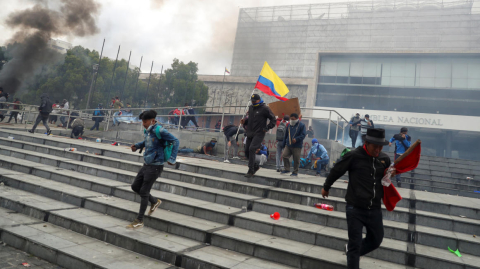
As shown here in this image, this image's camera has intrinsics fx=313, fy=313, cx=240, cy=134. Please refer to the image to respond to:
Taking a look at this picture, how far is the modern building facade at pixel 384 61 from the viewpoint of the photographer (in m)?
32.7

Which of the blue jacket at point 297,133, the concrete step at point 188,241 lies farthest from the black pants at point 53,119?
the blue jacket at point 297,133

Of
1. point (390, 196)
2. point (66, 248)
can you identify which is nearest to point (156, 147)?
point (66, 248)

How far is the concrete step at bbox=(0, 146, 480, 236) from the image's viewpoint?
15.8 feet

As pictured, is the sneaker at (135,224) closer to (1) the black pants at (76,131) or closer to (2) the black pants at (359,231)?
(2) the black pants at (359,231)

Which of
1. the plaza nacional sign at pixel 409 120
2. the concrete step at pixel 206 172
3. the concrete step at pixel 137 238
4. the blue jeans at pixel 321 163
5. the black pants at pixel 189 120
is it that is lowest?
the concrete step at pixel 137 238

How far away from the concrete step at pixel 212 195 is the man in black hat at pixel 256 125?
1.15 meters

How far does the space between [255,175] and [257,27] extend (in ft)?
168

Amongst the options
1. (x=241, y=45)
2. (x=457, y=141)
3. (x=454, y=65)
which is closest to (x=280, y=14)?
(x=241, y=45)

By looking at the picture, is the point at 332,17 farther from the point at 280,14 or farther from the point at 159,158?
the point at 159,158

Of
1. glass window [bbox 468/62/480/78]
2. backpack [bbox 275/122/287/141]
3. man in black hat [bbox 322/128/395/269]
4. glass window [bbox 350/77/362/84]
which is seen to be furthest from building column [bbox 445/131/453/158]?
man in black hat [bbox 322/128/395/269]

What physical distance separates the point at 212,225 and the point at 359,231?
2293mm

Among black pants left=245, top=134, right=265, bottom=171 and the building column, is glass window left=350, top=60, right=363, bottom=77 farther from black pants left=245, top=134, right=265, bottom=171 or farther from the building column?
black pants left=245, top=134, right=265, bottom=171

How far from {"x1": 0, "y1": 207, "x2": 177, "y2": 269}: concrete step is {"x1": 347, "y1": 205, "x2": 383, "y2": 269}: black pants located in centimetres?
212

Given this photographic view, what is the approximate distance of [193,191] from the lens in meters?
6.20
